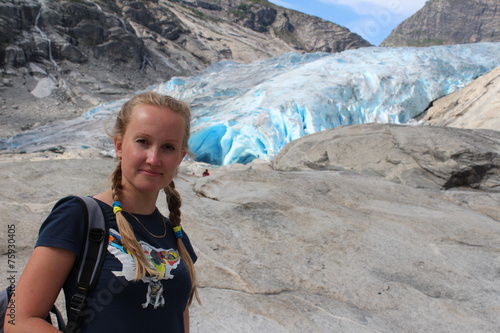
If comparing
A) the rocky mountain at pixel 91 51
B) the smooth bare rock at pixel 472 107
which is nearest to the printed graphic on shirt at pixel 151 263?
the smooth bare rock at pixel 472 107

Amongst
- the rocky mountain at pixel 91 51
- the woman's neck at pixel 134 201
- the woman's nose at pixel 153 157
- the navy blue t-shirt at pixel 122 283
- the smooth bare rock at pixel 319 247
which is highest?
the woman's nose at pixel 153 157

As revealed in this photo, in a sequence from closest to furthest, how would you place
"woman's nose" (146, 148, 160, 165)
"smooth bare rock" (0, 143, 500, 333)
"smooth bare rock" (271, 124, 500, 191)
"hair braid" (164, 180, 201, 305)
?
"woman's nose" (146, 148, 160, 165), "hair braid" (164, 180, 201, 305), "smooth bare rock" (0, 143, 500, 333), "smooth bare rock" (271, 124, 500, 191)

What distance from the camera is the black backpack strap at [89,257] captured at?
1126 mm

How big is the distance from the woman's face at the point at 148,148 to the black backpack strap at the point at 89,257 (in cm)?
19

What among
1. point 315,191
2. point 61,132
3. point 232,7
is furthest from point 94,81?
→ point 232,7

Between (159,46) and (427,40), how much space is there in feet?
295

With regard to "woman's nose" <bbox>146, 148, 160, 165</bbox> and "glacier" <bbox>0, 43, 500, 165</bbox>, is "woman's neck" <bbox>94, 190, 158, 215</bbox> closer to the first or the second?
"woman's nose" <bbox>146, 148, 160, 165</bbox>

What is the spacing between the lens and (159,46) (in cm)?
3825

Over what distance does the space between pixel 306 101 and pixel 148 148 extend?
538 inches

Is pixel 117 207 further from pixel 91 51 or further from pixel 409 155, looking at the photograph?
pixel 91 51

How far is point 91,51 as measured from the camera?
2998cm

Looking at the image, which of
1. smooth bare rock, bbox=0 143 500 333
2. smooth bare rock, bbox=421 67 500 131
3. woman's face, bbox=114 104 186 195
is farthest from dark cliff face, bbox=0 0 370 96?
woman's face, bbox=114 104 186 195

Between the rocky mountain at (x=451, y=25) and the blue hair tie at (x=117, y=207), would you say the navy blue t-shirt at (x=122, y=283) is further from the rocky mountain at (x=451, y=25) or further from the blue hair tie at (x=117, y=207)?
the rocky mountain at (x=451, y=25)

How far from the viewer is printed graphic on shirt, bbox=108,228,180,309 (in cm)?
123
